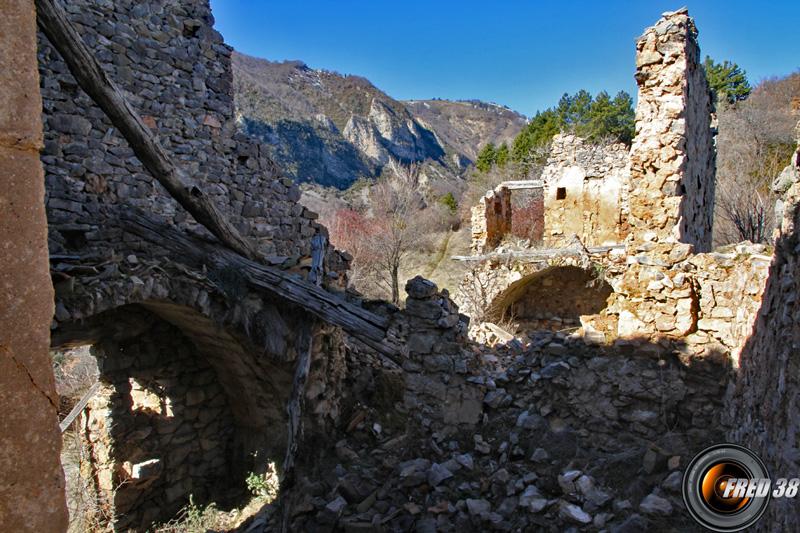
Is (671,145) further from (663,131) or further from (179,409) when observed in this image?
(179,409)

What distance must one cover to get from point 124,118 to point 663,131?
5172 mm

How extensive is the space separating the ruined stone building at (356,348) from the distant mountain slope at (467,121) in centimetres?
4986

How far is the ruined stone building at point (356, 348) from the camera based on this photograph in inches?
153

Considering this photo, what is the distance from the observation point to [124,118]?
4418mm

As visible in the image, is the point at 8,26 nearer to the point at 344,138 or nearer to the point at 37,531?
the point at 37,531

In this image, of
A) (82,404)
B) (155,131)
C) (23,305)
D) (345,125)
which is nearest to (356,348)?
(155,131)

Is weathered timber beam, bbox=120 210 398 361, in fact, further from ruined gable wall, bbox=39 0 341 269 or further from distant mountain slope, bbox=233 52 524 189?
distant mountain slope, bbox=233 52 524 189

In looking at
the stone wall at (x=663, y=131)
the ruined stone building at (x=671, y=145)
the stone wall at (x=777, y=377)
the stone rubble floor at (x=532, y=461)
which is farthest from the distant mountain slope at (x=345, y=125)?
the stone wall at (x=777, y=377)

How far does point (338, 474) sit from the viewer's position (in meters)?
4.83

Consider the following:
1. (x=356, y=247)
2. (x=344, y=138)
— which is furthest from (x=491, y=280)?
(x=344, y=138)

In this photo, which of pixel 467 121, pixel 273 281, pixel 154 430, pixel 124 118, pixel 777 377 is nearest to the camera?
pixel 777 377

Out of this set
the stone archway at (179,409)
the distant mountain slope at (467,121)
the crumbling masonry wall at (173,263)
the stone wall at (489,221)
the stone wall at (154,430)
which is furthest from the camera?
the distant mountain slope at (467,121)

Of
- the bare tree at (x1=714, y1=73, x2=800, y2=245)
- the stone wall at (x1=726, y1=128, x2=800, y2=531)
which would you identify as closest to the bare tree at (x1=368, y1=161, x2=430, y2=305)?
the bare tree at (x1=714, y1=73, x2=800, y2=245)

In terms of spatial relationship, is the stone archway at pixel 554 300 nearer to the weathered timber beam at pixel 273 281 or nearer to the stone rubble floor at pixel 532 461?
the stone rubble floor at pixel 532 461
